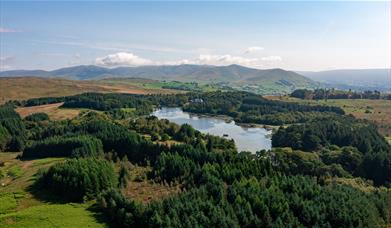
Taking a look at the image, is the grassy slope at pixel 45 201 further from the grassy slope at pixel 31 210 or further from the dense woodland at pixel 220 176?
the dense woodland at pixel 220 176

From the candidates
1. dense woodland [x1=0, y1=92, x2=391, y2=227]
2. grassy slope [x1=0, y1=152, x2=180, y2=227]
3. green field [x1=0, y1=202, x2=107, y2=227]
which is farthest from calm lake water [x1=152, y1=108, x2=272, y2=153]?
green field [x1=0, y1=202, x2=107, y2=227]

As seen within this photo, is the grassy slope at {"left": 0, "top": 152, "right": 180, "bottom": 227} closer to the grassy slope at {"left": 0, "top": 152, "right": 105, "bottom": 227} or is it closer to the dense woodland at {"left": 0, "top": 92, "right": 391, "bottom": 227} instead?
the grassy slope at {"left": 0, "top": 152, "right": 105, "bottom": 227}

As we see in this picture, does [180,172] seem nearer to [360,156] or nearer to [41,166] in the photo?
[41,166]

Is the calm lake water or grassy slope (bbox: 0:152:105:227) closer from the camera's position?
grassy slope (bbox: 0:152:105:227)

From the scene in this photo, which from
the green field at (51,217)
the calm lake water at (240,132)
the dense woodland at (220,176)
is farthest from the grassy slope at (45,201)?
the calm lake water at (240,132)

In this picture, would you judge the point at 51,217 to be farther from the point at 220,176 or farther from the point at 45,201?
the point at 220,176

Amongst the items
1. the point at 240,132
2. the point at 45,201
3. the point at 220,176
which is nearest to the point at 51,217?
the point at 45,201

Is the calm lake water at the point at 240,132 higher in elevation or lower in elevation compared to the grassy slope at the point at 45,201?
lower

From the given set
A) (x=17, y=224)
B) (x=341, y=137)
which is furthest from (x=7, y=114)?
(x=341, y=137)
